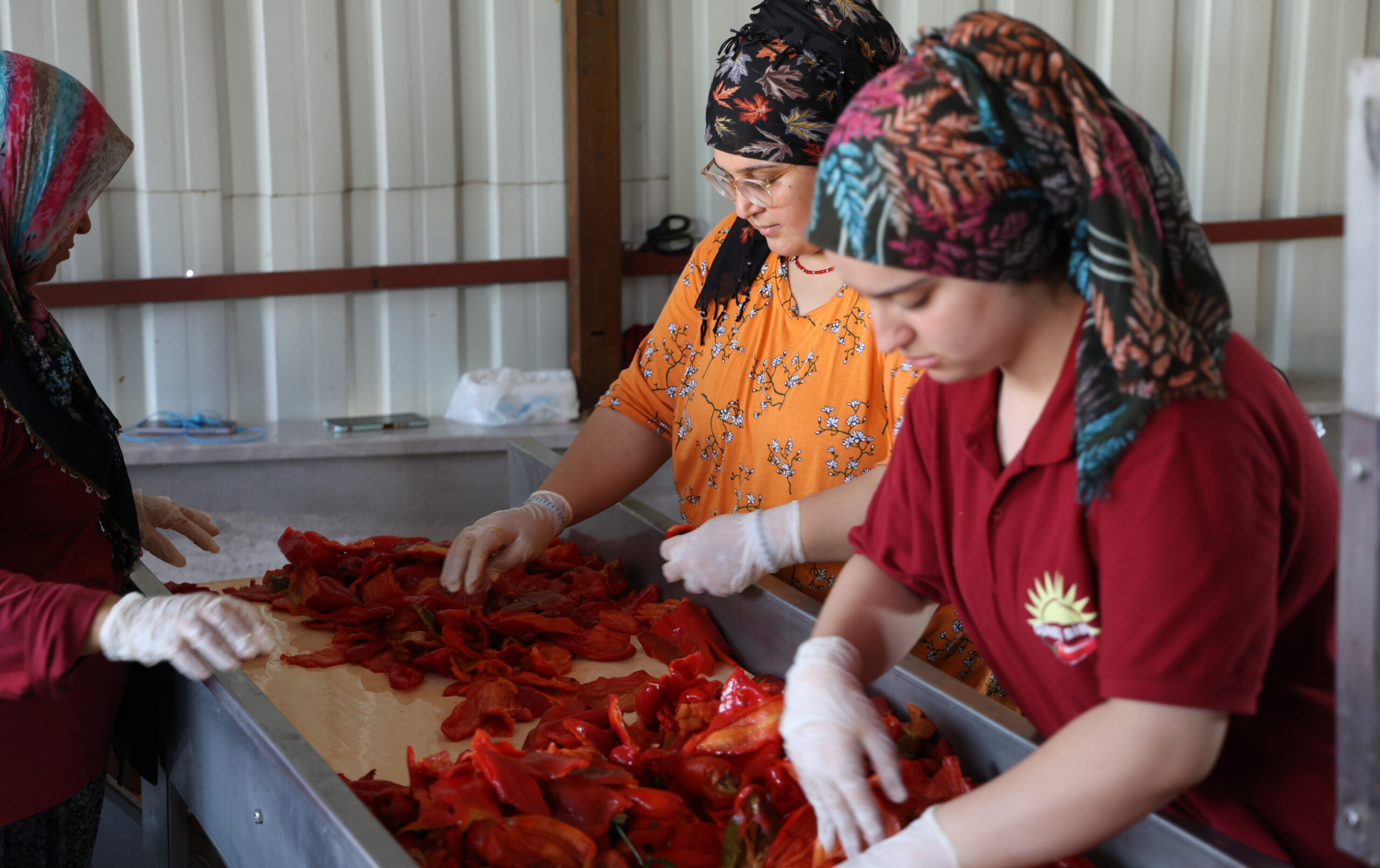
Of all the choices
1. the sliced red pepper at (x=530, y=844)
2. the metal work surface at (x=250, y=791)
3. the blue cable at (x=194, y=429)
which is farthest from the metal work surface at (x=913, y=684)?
the blue cable at (x=194, y=429)

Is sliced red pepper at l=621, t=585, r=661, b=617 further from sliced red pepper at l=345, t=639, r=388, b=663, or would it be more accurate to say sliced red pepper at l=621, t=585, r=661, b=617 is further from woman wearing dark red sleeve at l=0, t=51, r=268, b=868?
woman wearing dark red sleeve at l=0, t=51, r=268, b=868

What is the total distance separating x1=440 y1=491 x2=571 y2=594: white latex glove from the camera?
85.0 inches

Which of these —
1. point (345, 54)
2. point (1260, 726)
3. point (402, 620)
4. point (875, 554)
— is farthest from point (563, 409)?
point (1260, 726)

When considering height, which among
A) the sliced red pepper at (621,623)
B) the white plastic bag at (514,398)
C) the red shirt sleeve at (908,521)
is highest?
the red shirt sleeve at (908,521)

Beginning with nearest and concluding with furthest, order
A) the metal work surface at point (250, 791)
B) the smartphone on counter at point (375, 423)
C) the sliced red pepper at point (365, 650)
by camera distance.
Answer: the metal work surface at point (250, 791) → the sliced red pepper at point (365, 650) → the smartphone on counter at point (375, 423)

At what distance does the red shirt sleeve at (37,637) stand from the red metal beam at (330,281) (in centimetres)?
375

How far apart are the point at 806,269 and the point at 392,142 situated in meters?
3.54

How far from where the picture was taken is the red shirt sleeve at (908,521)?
144 centimetres

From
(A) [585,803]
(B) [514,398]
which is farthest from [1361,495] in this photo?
(B) [514,398]

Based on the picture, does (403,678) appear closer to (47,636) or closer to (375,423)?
(47,636)

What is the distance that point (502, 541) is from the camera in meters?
2.24

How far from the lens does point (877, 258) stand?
111cm

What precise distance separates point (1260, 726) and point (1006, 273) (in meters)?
0.58

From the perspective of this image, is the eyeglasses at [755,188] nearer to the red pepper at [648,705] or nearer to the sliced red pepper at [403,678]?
the red pepper at [648,705]
